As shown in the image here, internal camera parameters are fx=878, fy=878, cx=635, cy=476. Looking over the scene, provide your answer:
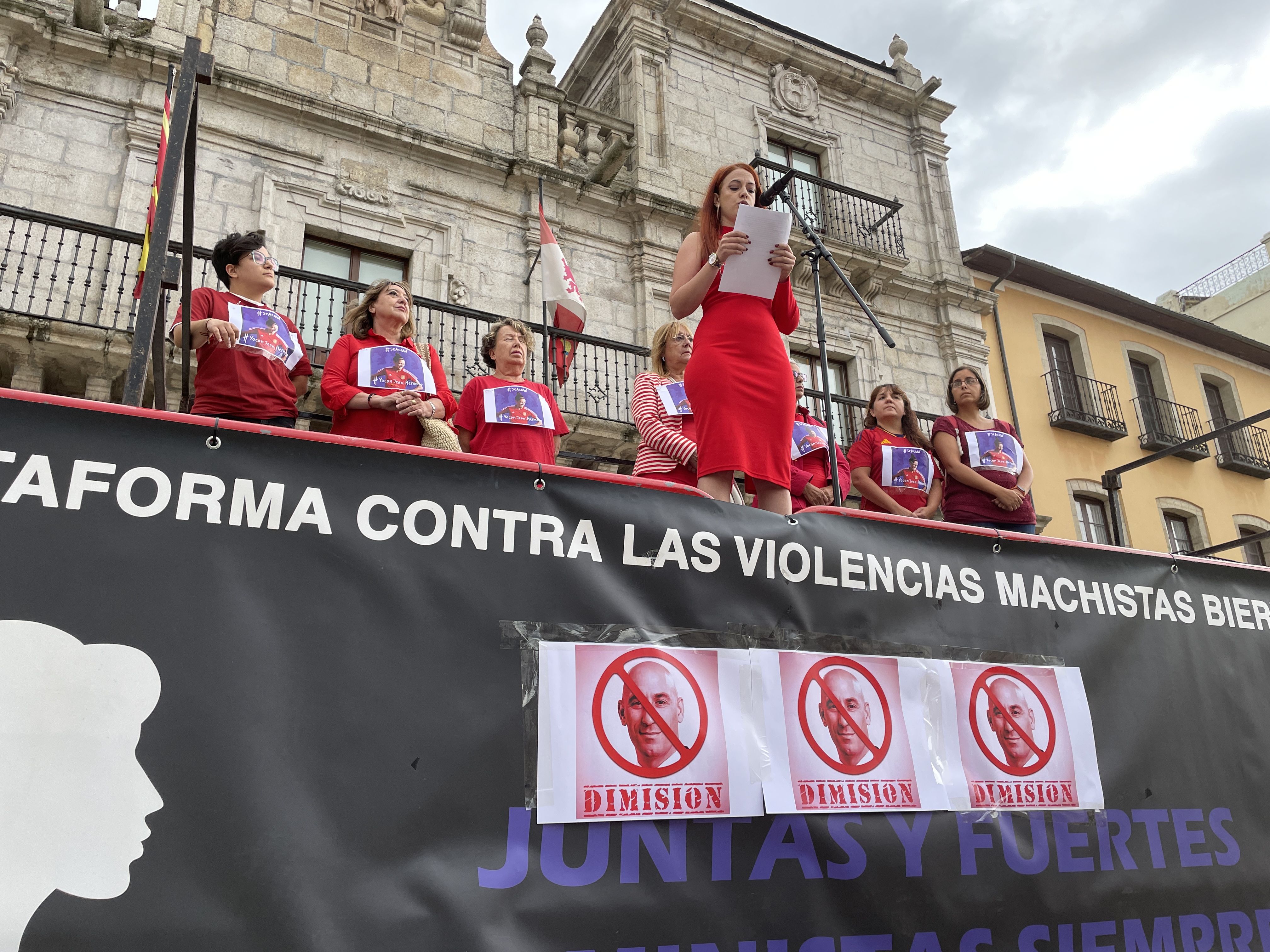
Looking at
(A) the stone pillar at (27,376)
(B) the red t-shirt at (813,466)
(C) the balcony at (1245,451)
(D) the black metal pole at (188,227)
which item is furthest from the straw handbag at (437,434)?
(C) the balcony at (1245,451)

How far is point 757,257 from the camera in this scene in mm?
2605

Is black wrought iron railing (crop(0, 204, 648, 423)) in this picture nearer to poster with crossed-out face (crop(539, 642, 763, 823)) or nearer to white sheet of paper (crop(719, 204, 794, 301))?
white sheet of paper (crop(719, 204, 794, 301))

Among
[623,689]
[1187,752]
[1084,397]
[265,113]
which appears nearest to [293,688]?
[623,689]

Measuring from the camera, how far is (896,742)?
2.00m

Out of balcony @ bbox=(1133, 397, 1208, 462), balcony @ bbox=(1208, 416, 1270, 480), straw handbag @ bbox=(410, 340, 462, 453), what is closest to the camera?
straw handbag @ bbox=(410, 340, 462, 453)

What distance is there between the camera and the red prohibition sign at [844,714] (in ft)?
6.31

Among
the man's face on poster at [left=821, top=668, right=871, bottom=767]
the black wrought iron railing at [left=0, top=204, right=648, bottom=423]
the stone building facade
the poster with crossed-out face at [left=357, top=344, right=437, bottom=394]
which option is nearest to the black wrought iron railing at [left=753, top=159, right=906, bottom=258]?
the stone building facade

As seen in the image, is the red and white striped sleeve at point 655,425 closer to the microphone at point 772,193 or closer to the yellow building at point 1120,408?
the microphone at point 772,193

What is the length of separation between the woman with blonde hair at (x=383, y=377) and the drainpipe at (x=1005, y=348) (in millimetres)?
10660

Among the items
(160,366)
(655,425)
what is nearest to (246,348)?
(160,366)

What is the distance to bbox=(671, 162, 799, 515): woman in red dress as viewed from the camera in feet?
8.22

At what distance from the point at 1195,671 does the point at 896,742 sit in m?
1.07

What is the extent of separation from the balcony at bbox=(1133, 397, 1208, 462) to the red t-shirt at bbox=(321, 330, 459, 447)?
13669 millimetres

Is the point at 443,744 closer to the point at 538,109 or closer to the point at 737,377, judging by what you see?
the point at 737,377
